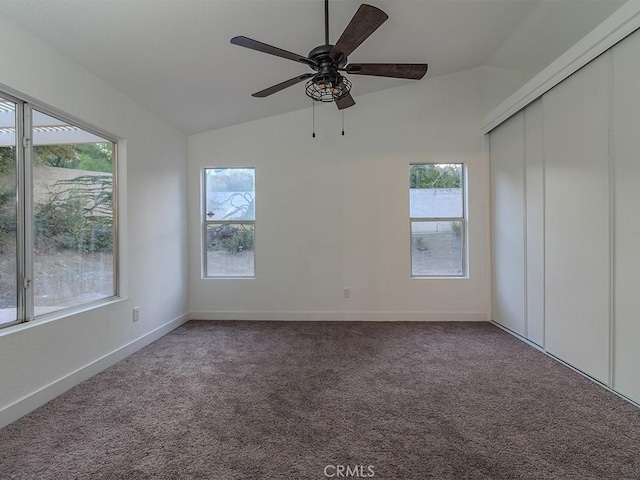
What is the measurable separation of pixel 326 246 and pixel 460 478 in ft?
9.60

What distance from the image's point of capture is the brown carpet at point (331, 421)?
1494 mm

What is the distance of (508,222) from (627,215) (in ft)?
4.91

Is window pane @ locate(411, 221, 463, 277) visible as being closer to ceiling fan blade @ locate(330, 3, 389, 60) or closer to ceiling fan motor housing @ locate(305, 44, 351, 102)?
ceiling fan motor housing @ locate(305, 44, 351, 102)

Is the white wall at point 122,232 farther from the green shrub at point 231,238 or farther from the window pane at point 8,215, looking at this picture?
the green shrub at point 231,238

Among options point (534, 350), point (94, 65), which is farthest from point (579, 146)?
point (94, 65)

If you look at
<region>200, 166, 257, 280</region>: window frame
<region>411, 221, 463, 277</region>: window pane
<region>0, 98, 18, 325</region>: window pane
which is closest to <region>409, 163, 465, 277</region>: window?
<region>411, 221, 463, 277</region>: window pane

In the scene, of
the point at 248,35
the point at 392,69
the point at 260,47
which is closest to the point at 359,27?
the point at 392,69

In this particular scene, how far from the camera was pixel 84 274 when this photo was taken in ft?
8.75

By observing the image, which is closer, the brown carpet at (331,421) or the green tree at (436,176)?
the brown carpet at (331,421)

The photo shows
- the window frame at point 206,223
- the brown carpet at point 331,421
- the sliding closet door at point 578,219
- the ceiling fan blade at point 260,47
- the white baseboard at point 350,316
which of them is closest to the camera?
the brown carpet at point 331,421

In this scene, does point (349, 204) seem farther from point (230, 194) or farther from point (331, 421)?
point (331, 421)

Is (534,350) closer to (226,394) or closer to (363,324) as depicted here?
(363,324)

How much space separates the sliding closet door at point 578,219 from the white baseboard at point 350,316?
3.74ft

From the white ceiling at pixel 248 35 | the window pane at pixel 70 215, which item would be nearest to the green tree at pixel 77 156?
the window pane at pixel 70 215
